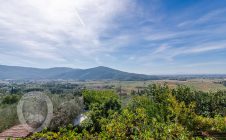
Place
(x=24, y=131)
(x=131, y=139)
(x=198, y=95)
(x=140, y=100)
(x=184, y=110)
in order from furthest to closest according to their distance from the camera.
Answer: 1. (x=198, y=95)
2. (x=140, y=100)
3. (x=184, y=110)
4. (x=24, y=131)
5. (x=131, y=139)

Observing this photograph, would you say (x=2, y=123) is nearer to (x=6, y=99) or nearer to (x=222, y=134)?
(x=222, y=134)

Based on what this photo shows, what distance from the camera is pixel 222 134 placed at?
38.7 feet

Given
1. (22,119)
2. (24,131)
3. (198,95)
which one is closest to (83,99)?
(22,119)

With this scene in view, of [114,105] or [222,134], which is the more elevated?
[114,105]

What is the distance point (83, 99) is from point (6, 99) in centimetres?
1290

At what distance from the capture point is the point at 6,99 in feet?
81.8

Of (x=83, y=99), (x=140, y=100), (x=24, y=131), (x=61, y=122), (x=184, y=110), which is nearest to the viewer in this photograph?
(x=24, y=131)

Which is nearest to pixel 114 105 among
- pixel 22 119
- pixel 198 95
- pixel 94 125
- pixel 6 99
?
pixel 94 125

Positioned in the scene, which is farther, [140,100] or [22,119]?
[140,100]

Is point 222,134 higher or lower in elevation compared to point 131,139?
lower

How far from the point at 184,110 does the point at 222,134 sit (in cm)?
210

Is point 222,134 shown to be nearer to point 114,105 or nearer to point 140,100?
point 140,100

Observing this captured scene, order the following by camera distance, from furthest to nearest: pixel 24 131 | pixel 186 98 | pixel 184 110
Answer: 1. pixel 186 98
2. pixel 184 110
3. pixel 24 131

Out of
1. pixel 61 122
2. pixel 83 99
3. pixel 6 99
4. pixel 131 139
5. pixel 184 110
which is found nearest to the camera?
pixel 131 139
